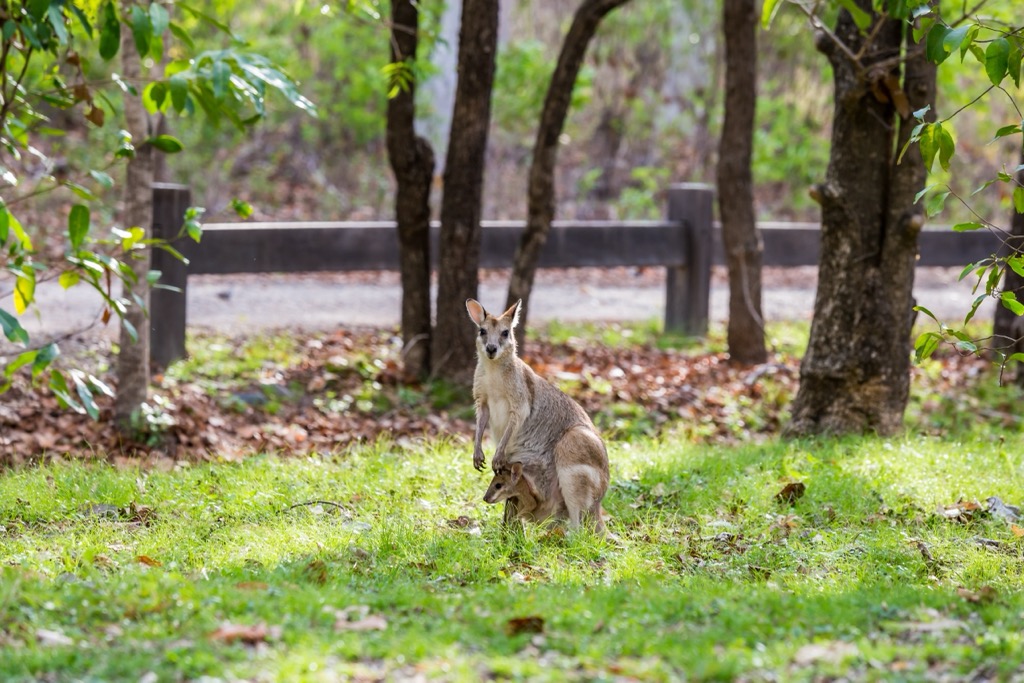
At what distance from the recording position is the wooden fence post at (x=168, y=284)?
9.71 metres

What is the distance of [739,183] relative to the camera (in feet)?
38.0

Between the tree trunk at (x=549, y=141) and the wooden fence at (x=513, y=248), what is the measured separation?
4.22ft

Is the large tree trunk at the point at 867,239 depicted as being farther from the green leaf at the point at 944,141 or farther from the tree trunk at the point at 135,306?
the tree trunk at the point at 135,306

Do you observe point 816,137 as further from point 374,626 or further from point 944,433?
point 374,626

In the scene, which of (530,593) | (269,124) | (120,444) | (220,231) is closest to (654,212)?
(269,124)

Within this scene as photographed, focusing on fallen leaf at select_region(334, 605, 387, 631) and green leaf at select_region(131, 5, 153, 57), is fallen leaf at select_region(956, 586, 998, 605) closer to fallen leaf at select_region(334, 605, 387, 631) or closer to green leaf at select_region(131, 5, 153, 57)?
fallen leaf at select_region(334, 605, 387, 631)

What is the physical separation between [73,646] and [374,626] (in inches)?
40.5

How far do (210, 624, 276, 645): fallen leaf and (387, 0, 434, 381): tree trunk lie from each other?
19.9 feet

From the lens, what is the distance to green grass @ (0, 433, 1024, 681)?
3984mm

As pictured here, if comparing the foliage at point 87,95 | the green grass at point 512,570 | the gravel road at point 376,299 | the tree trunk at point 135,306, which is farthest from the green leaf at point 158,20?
the gravel road at point 376,299

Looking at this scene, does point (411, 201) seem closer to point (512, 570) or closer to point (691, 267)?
point (691, 267)

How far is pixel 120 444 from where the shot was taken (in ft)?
26.7

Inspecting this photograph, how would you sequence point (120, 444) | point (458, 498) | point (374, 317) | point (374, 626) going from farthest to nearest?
point (374, 317) → point (120, 444) → point (458, 498) → point (374, 626)

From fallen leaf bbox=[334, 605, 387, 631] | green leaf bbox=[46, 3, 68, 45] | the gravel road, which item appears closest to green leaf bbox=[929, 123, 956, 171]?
fallen leaf bbox=[334, 605, 387, 631]
